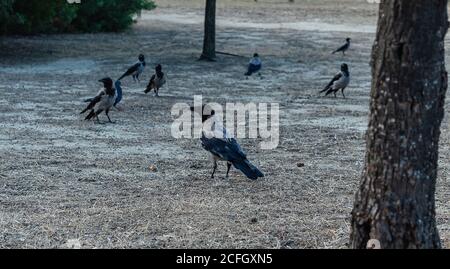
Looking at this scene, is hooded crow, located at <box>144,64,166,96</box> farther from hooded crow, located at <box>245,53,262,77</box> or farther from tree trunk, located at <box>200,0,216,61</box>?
tree trunk, located at <box>200,0,216,61</box>

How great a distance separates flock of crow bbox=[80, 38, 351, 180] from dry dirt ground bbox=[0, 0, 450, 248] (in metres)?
0.22

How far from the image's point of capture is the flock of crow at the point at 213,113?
9070 millimetres

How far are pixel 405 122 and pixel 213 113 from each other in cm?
505

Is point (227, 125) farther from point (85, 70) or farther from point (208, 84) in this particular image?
point (85, 70)

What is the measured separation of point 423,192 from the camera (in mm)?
5316

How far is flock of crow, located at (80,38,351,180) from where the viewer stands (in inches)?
357

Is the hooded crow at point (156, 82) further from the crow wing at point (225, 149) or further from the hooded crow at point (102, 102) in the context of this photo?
the crow wing at point (225, 149)

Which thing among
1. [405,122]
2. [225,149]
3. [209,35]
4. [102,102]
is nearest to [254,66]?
[209,35]

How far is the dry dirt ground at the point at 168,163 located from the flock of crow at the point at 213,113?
219 millimetres

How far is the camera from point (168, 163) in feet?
33.7

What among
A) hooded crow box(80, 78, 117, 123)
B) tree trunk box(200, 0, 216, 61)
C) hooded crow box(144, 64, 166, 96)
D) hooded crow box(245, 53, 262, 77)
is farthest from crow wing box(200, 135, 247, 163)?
tree trunk box(200, 0, 216, 61)

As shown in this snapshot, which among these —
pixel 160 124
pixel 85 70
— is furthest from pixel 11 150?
pixel 85 70

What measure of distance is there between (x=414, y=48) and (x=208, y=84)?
13409mm

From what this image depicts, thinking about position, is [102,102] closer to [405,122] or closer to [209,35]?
[405,122]
